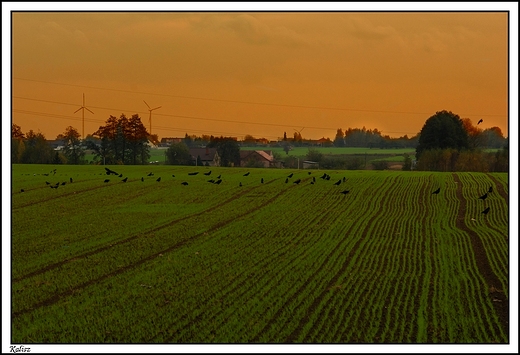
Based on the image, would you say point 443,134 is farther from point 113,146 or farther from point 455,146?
point 113,146

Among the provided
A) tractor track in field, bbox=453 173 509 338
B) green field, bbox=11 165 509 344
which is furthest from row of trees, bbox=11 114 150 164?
tractor track in field, bbox=453 173 509 338

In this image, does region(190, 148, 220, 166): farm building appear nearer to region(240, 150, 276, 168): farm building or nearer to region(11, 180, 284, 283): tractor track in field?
region(240, 150, 276, 168): farm building

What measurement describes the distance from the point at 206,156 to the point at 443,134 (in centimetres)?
4972

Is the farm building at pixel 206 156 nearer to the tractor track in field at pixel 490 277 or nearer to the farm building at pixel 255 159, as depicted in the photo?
the farm building at pixel 255 159

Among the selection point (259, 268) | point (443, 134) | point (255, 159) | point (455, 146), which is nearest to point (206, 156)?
point (255, 159)

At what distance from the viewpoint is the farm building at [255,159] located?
14362 centimetres

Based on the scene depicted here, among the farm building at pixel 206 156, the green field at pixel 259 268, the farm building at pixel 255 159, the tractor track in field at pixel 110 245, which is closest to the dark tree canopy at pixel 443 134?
the farm building at pixel 255 159

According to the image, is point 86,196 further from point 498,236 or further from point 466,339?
point 466,339

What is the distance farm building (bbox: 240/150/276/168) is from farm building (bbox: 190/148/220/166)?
23.6ft

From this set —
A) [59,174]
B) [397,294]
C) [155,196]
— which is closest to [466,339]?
[397,294]

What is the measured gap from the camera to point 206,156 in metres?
140

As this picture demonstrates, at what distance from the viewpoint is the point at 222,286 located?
26.5 m

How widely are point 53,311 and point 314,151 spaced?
136624mm

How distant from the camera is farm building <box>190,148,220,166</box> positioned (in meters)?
139
